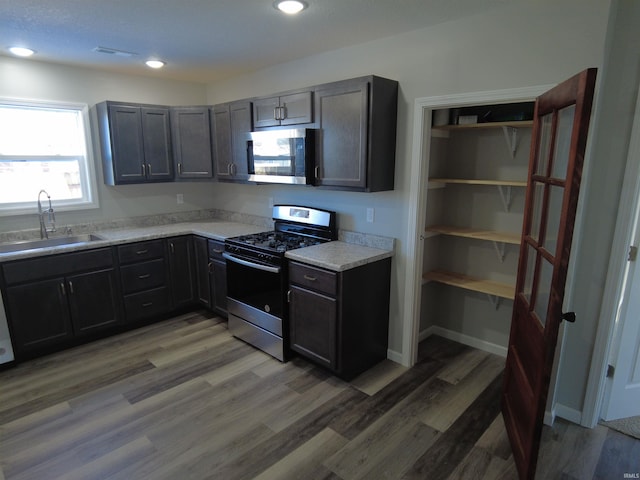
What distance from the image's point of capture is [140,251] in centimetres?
367

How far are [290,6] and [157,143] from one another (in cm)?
239

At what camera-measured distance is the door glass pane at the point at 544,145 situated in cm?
190

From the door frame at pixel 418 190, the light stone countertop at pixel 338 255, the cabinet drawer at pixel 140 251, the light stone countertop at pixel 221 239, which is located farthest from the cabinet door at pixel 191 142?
the door frame at pixel 418 190

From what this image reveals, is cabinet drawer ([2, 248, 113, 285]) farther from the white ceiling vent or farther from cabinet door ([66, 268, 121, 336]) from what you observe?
the white ceiling vent

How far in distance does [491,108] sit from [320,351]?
2291 mm

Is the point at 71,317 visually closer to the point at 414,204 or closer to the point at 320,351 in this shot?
the point at 320,351

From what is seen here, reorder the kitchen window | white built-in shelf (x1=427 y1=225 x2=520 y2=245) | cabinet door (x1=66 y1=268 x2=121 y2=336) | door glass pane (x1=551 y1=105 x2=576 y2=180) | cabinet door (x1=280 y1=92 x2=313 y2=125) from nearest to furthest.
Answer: door glass pane (x1=551 y1=105 x2=576 y2=180) < white built-in shelf (x1=427 y1=225 x2=520 y2=245) < cabinet door (x1=280 y1=92 x2=313 y2=125) < cabinet door (x1=66 y1=268 x2=121 y2=336) < the kitchen window

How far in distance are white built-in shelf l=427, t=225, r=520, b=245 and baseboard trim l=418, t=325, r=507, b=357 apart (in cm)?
96

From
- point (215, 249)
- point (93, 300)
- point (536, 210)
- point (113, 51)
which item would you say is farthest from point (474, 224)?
point (93, 300)

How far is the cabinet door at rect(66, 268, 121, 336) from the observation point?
331 cm

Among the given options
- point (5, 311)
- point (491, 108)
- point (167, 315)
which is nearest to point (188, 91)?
point (167, 315)

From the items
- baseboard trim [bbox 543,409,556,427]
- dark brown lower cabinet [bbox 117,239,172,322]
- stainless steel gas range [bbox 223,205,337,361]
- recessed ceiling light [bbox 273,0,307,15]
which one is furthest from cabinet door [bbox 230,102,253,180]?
baseboard trim [bbox 543,409,556,427]

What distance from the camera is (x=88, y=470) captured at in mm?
2031

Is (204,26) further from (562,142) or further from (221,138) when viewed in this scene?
(562,142)
